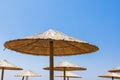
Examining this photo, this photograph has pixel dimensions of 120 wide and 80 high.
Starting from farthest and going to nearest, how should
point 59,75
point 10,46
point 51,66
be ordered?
1. point 59,75
2. point 10,46
3. point 51,66

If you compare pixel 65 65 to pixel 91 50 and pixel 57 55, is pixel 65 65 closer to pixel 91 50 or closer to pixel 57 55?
pixel 57 55

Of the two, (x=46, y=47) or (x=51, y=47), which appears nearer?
(x=51, y=47)

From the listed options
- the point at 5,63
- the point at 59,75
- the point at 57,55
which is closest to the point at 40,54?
the point at 57,55

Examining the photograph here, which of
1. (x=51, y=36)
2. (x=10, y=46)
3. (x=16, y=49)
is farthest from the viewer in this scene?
(x=16, y=49)

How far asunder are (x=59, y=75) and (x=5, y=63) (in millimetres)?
7152

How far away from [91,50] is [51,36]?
1.53 meters

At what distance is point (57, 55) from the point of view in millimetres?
7859

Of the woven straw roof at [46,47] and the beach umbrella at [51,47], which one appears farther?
the woven straw roof at [46,47]

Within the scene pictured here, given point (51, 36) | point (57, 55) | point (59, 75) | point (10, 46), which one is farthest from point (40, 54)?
point (59, 75)

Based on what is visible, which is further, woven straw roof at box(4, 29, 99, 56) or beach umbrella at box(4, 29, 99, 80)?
woven straw roof at box(4, 29, 99, 56)

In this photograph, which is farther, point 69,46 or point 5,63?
point 5,63

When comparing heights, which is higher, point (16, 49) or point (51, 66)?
point (16, 49)

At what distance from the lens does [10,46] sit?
655 cm

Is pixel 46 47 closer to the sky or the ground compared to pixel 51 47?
closer to the sky
